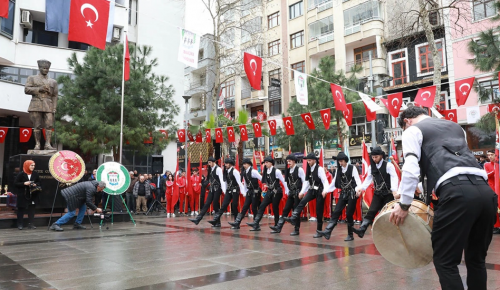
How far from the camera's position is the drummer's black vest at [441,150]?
10.8 feet

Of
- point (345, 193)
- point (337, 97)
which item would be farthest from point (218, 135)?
point (345, 193)

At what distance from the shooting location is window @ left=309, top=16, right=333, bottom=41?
34875 millimetres

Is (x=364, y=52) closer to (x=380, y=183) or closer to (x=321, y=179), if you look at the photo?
(x=321, y=179)

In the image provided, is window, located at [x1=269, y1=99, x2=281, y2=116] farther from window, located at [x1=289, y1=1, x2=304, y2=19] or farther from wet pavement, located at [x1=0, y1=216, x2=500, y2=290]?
wet pavement, located at [x1=0, y1=216, x2=500, y2=290]

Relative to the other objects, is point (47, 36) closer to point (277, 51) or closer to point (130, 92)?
point (130, 92)

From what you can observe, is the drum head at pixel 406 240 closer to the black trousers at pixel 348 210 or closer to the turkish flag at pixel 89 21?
the black trousers at pixel 348 210

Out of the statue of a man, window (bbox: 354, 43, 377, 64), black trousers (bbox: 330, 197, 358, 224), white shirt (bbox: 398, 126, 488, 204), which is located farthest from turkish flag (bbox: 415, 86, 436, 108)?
window (bbox: 354, 43, 377, 64)

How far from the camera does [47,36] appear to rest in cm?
2517

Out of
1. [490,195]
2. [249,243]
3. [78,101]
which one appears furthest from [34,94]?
[490,195]

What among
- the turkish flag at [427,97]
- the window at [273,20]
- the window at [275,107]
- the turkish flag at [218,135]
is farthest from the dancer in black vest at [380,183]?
the window at [273,20]

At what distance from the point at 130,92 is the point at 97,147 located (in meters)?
2.89

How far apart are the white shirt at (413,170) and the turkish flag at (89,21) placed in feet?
34.7

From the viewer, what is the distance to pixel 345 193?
8961 millimetres

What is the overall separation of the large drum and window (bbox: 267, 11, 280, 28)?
124ft
